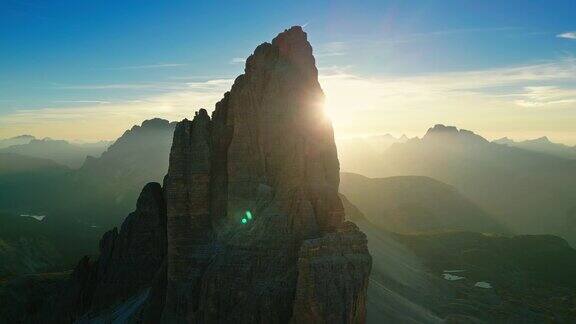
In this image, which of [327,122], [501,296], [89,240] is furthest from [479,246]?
[89,240]

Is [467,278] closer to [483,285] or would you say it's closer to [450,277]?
[450,277]

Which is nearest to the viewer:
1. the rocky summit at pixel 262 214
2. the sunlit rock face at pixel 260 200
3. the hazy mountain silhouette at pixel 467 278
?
the rocky summit at pixel 262 214

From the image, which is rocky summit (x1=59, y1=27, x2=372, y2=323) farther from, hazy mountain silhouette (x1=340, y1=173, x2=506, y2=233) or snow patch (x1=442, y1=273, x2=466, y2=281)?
hazy mountain silhouette (x1=340, y1=173, x2=506, y2=233)

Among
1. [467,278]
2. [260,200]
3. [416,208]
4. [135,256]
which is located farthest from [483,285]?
[416,208]

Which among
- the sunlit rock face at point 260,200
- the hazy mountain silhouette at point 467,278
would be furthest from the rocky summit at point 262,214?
the hazy mountain silhouette at point 467,278

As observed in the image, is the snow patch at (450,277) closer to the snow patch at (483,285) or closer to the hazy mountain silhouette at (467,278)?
the hazy mountain silhouette at (467,278)

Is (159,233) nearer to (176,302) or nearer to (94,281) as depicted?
(94,281)
